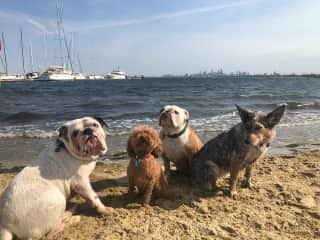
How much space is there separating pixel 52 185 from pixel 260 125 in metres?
2.85

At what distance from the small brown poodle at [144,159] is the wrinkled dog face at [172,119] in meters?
0.68

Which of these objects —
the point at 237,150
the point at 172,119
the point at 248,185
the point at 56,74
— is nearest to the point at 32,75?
the point at 56,74

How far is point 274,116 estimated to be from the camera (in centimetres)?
433

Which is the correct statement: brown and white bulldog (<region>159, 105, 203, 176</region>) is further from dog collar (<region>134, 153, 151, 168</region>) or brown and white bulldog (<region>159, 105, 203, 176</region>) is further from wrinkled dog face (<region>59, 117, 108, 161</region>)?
wrinkled dog face (<region>59, 117, 108, 161</region>)

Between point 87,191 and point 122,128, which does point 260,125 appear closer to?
point 87,191

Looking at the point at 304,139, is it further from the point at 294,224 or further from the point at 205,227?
the point at 205,227

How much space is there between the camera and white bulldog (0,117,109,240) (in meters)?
3.20

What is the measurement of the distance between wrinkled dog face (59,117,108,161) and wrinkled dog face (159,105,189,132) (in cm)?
148

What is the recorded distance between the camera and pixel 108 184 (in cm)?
552

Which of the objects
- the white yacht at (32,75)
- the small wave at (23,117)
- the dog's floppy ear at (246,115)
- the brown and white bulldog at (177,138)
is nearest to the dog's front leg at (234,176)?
the dog's floppy ear at (246,115)

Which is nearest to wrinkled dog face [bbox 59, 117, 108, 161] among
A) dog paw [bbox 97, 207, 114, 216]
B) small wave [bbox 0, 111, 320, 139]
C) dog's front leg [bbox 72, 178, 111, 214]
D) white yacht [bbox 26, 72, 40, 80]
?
dog's front leg [bbox 72, 178, 111, 214]

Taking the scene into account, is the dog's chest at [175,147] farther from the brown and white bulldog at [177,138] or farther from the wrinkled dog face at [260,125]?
the wrinkled dog face at [260,125]

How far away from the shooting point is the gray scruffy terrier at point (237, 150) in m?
4.37

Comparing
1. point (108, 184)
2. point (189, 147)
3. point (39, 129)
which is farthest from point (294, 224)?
point (39, 129)
